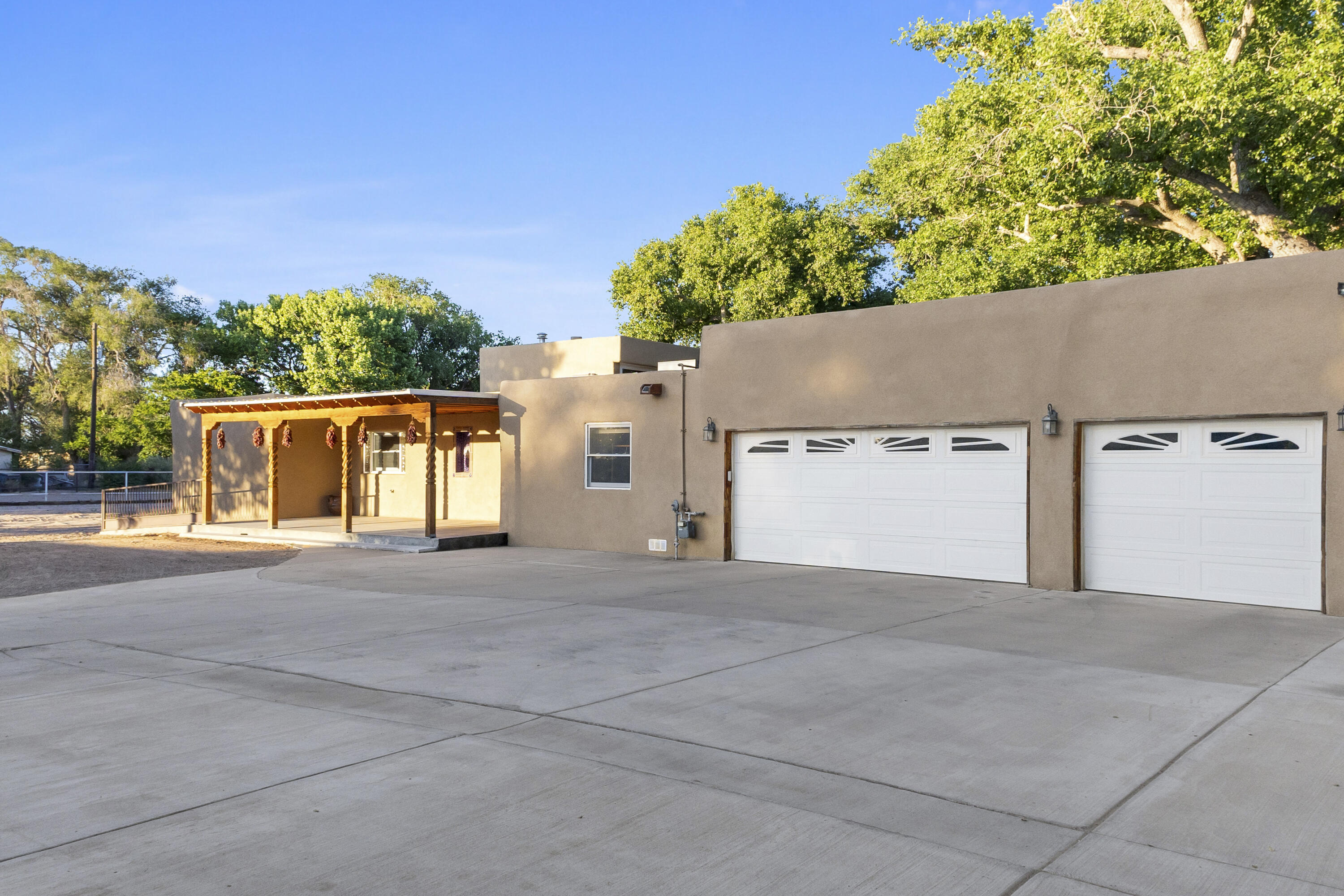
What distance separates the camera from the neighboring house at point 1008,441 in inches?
376

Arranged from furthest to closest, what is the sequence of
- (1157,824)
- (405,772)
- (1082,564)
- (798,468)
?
1. (798,468)
2. (1082,564)
3. (405,772)
4. (1157,824)

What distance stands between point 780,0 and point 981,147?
8.94 m

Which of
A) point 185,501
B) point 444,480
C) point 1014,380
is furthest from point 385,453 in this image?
point 1014,380

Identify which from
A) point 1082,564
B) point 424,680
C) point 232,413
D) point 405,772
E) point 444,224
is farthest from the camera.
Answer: point 444,224

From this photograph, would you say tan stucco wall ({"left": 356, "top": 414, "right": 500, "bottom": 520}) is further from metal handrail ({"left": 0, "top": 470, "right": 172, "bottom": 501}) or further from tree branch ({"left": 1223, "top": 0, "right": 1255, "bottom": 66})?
metal handrail ({"left": 0, "top": 470, "right": 172, "bottom": 501})

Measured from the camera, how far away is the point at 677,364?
17266 millimetres

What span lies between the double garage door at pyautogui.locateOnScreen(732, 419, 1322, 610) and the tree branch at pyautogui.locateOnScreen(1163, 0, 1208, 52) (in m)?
9.77

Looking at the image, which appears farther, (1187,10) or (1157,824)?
(1187,10)

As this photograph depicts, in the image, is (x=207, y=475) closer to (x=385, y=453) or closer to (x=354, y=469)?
(x=354, y=469)

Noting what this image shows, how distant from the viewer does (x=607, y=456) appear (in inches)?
622

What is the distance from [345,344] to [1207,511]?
3230 cm

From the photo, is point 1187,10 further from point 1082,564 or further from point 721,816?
point 721,816

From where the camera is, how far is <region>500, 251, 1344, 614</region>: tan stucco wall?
944cm

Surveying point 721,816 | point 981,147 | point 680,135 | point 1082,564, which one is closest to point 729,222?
point 680,135
